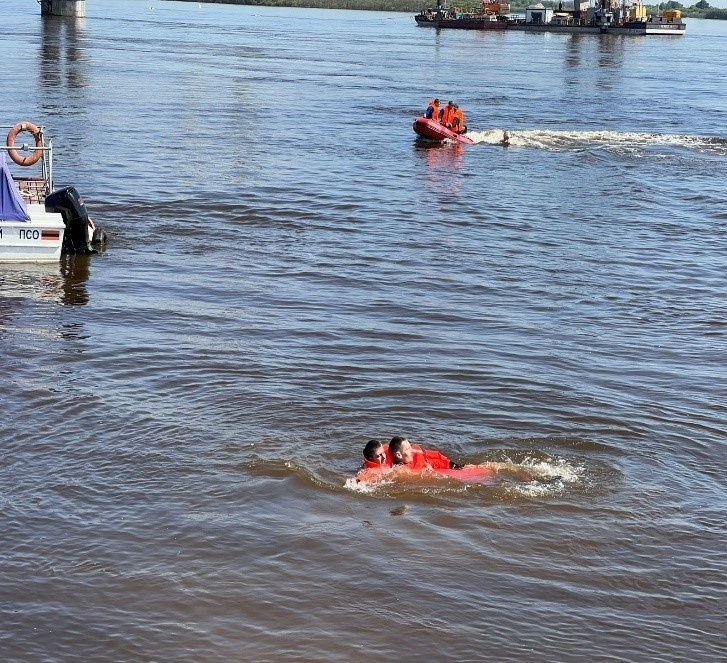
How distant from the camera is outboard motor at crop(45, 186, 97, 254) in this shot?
20062 millimetres

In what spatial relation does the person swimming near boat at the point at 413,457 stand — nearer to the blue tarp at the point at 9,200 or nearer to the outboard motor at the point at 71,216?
the blue tarp at the point at 9,200

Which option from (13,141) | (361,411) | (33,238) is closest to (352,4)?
(13,141)

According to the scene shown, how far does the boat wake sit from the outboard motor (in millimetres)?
21394

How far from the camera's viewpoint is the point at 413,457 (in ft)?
38.2

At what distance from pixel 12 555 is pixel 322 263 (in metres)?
12.1

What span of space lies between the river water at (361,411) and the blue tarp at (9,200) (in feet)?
3.25

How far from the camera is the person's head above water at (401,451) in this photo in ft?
37.9

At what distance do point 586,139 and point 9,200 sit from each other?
85.1 ft

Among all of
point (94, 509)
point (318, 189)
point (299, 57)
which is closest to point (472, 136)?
point (318, 189)

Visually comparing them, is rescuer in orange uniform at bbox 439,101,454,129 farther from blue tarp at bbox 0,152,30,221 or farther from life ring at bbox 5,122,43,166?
blue tarp at bbox 0,152,30,221

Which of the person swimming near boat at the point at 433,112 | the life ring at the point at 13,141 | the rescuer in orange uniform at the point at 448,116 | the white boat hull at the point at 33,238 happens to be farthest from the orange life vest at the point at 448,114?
the white boat hull at the point at 33,238

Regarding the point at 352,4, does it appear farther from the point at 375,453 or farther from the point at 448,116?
the point at 375,453

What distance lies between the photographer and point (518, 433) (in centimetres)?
1327

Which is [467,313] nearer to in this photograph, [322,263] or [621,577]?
[322,263]
